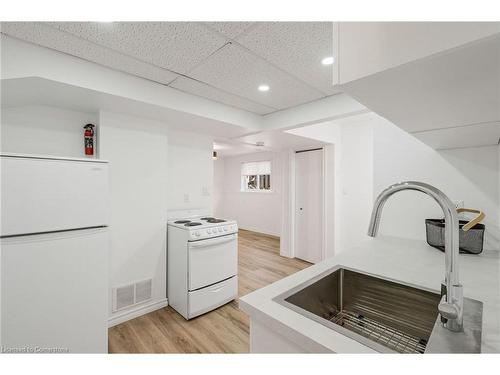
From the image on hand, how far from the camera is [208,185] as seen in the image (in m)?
3.29

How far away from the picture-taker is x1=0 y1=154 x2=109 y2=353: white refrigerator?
54.4 inches

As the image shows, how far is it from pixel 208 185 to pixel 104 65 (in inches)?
72.5

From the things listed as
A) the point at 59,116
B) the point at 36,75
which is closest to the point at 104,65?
the point at 36,75

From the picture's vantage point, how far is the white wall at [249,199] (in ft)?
19.5

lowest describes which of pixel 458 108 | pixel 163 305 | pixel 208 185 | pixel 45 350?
pixel 163 305

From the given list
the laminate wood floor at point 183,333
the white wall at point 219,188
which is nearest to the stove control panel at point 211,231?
the laminate wood floor at point 183,333

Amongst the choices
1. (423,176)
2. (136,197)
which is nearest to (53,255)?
(136,197)

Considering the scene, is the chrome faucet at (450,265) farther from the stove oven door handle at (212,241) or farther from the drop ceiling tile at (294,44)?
the stove oven door handle at (212,241)

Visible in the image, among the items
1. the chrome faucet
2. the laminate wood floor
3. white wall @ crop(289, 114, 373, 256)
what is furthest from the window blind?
the chrome faucet

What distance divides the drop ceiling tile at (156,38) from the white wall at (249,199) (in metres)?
4.32

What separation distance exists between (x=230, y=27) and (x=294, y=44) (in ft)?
1.48

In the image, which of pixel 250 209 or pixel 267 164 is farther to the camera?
pixel 250 209
